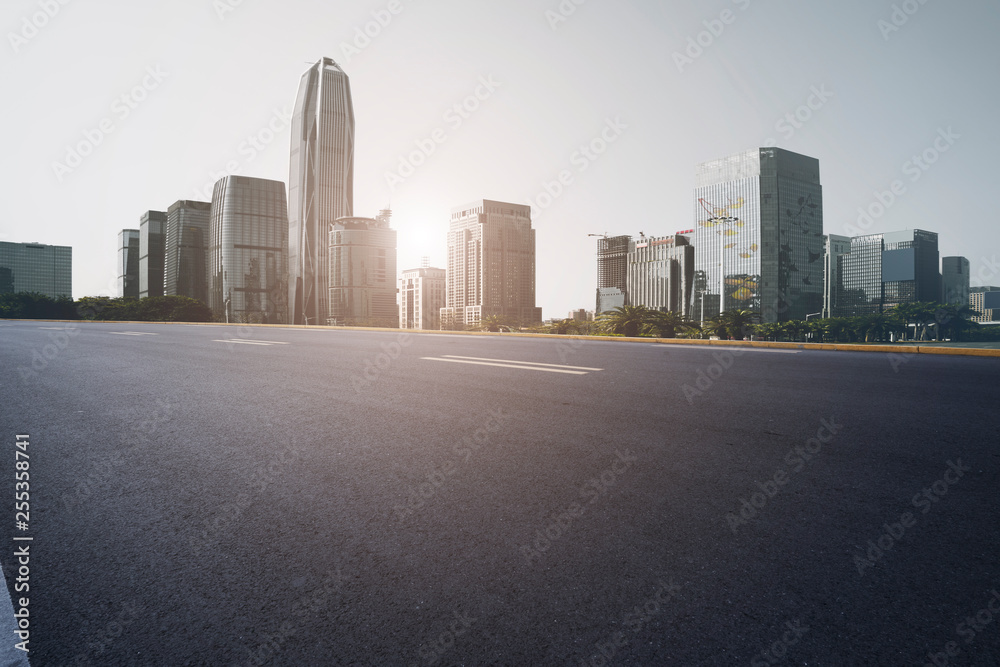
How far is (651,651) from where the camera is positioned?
1540 millimetres

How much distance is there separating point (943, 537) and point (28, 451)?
5.55 meters

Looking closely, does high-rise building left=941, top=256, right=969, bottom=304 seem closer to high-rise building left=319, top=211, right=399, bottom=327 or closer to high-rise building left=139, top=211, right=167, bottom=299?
high-rise building left=319, top=211, right=399, bottom=327

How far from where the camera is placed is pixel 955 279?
144750 mm

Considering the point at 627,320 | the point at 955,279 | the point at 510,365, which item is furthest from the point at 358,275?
the point at 955,279

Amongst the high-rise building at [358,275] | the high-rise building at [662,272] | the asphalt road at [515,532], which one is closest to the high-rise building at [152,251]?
the high-rise building at [358,275]

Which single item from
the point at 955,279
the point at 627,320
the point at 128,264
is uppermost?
the point at 128,264

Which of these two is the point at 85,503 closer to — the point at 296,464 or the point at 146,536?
the point at 146,536

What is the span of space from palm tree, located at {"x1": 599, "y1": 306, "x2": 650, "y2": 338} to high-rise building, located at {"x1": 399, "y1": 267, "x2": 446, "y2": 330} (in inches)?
5092

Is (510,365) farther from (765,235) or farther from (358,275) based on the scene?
(358,275)

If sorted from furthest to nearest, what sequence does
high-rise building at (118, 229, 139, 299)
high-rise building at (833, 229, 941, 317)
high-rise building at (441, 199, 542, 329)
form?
high-rise building at (118, 229, 139, 299), high-rise building at (833, 229, 941, 317), high-rise building at (441, 199, 542, 329)

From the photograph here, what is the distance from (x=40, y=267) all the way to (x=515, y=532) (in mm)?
158696

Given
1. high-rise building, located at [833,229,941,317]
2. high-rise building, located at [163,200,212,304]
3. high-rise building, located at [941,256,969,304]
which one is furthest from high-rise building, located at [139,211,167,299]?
high-rise building, located at [941,256,969,304]

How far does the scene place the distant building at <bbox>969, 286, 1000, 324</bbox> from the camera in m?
Result: 119

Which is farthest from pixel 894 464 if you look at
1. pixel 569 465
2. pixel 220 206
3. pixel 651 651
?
pixel 220 206
